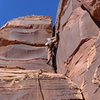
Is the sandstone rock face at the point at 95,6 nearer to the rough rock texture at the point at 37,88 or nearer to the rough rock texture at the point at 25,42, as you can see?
the rough rock texture at the point at 37,88

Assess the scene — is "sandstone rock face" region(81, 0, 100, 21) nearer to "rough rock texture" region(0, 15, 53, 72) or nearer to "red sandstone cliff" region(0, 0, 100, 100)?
"red sandstone cliff" region(0, 0, 100, 100)

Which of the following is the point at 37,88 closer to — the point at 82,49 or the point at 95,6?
the point at 82,49

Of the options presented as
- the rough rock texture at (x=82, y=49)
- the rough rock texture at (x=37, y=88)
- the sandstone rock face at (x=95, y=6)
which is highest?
the sandstone rock face at (x=95, y=6)

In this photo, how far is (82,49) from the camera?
657cm

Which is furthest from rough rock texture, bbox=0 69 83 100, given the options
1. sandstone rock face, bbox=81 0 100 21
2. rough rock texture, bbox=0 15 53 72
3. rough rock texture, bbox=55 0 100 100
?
rough rock texture, bbox=0 15 53 72

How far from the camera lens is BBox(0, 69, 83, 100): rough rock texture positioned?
5.34 m

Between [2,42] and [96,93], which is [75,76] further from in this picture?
[2,42]

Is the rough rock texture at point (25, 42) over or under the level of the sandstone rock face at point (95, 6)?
under

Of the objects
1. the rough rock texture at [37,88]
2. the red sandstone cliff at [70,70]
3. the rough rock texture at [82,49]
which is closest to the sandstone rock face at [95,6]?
the red sandstone cliff at [70,70]

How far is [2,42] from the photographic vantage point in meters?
13.0

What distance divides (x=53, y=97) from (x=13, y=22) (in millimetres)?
9936

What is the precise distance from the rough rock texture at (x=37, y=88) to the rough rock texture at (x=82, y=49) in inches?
10.5

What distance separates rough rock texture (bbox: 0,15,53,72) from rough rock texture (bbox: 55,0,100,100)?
2.71 m

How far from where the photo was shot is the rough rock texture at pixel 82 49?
5168 mm
